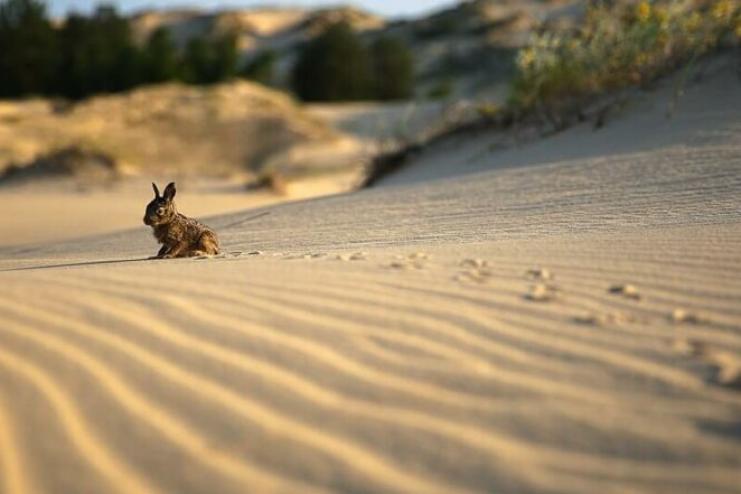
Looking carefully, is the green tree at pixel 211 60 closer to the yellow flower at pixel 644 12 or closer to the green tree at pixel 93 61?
the green tree at pixel 93 61

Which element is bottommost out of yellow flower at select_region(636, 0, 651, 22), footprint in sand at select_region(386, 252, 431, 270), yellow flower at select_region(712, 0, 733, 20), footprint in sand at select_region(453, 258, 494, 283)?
footprint in sand at select_region(453, 258, 494, 283)

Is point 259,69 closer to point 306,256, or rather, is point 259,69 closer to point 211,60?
point 211,60

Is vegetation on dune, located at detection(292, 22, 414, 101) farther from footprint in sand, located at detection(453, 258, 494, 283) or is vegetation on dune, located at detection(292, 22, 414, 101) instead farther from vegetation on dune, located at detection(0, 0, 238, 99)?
footprint in sand, located at detection(453, 258, 494, 283)

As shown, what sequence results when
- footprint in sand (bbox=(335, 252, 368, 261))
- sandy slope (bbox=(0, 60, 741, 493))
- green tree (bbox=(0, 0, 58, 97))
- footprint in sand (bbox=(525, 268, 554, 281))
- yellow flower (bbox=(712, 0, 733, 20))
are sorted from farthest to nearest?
green tree (bbox=(0, 0, 58, 97)), yellow flower (bbox=(712, 0, 733, 20)), footprint in sand (bbox=(335, 252, 368, 261)), footprint in sand (bbox=(525, 268, 554, 281)), sandy slope (bbox=(0, 60, 741, 493))

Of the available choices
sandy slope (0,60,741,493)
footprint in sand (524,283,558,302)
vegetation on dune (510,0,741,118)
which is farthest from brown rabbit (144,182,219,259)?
vegetation on dune (510,0,741,118)

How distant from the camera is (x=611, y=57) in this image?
27.9ft

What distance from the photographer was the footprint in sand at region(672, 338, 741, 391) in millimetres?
1965

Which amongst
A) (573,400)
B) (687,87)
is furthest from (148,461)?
(687,87)

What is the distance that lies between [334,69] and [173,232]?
27.6m

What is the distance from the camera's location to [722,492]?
159 centimetres

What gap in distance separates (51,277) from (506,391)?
2.14m

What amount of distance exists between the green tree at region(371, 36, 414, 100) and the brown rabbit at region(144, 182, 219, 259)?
→ 1123 inches

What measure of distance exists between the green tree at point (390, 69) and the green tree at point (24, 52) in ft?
46.1

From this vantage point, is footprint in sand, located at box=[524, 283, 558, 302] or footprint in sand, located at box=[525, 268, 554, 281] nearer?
footprint in sand, located at box=[524, 283, 558, 302]
